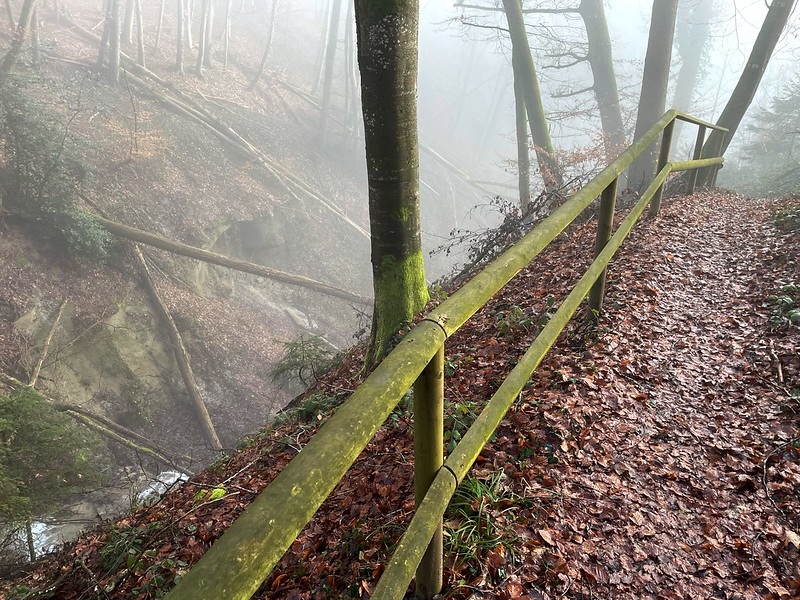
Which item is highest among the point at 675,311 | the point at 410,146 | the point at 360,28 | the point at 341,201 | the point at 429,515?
the point at 360,28

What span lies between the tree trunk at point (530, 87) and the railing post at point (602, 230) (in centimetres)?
824

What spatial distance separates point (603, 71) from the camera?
48.5ft

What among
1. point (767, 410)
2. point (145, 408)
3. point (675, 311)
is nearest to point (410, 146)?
point (675, 311)

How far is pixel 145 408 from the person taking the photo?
11.0m

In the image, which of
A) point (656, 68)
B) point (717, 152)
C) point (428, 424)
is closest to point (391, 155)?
point (428, 424)

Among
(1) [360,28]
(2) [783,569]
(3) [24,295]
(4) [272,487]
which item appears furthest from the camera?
(3) [24,295]

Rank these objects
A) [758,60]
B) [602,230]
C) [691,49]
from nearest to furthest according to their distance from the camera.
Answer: [602,230], [758,60], [691,49]

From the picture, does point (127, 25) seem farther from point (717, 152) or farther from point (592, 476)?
point (592, 476)

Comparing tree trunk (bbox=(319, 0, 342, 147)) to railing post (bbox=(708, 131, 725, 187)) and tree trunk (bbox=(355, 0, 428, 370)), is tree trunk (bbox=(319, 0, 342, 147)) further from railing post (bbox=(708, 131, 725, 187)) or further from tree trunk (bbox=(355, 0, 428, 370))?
→ tree trunk (bbox=(355, 0, 428, 370))

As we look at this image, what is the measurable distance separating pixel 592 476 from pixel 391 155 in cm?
271

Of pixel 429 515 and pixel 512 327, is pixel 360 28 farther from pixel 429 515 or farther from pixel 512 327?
pixel 429 515

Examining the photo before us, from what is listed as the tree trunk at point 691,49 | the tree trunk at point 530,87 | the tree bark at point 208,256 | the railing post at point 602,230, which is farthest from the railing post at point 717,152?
the tree trunk at point 691,49

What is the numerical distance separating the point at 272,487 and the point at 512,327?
11.9 feet

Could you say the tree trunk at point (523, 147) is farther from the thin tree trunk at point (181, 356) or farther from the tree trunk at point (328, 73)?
the tree trunk at point (328, 73)
